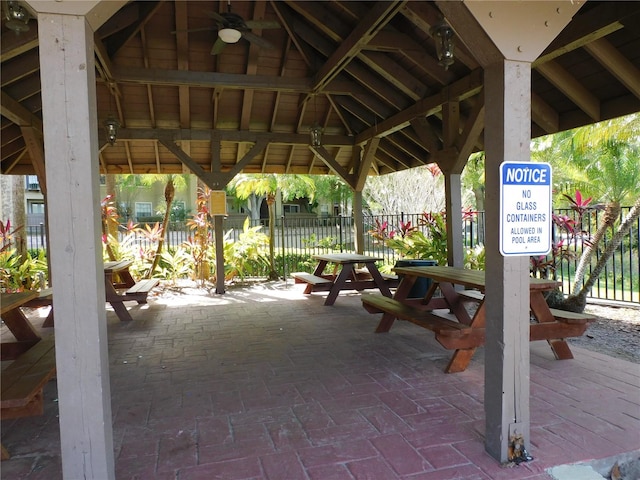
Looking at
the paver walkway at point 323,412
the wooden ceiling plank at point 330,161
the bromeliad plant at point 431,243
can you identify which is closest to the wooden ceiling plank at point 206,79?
the wooden ceiling plank at point 330,161

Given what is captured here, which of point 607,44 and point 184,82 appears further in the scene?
point 184,82

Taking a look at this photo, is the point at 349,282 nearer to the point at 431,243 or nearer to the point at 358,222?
the point at 431,243

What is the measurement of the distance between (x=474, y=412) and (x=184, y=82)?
19.4ft

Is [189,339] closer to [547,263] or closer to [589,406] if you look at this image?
[589,406]

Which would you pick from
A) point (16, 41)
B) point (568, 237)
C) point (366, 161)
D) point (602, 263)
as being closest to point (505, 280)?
point (602, 263)

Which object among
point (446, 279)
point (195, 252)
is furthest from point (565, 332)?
point (195, 252)

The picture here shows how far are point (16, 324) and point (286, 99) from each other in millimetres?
5854

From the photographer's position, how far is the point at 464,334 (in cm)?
341

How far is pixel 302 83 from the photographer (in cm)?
686

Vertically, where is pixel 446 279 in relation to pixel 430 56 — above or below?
below

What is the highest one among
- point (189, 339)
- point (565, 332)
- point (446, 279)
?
point (446, 279)

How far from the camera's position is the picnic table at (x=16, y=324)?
3.25m

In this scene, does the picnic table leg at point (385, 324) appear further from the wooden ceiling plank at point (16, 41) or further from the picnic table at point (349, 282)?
the wooden ceiling plank at point (16, 41)

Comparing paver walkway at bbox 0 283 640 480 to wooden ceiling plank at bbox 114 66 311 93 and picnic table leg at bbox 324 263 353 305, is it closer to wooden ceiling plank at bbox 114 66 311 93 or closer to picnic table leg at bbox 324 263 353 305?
picnic table leg at bbox 324 263 353 305
